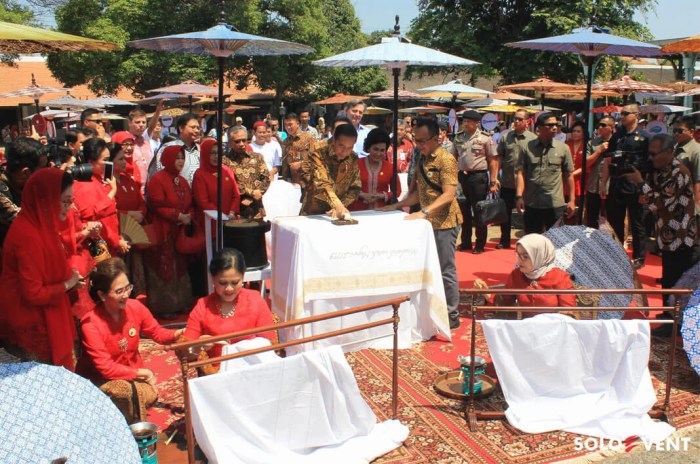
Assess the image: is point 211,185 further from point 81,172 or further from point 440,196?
point 440,196

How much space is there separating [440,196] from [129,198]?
2.87 metres

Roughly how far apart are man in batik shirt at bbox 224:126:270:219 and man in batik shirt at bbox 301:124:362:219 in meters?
0.73

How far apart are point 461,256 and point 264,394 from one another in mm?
5784

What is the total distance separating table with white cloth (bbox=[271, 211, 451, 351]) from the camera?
4918mm

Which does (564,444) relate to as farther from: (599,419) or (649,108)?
(649,108)

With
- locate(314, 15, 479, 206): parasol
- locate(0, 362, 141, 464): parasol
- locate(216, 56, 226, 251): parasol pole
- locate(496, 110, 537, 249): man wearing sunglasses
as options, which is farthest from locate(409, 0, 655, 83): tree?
locate(0, 362, 141, 464): parasol

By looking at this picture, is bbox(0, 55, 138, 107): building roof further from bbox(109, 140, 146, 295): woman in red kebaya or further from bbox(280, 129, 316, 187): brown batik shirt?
bbox(109, 140, 146, 295): woman in red kebaya

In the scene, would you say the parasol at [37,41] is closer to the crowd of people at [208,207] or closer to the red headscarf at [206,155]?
the crowd of people at [208,207]

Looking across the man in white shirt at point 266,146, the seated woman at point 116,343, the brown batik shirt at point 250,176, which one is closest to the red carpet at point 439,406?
the seated woman at point 116,343

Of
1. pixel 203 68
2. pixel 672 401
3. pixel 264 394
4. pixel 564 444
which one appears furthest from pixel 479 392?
pixel 203 68

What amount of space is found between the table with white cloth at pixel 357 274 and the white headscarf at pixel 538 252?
34.7 inches

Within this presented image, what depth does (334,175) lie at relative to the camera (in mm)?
5656

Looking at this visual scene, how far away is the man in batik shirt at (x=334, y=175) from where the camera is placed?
17.9ft

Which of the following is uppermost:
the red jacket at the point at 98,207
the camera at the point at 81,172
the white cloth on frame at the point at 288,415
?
the camera at the point at 81,172
